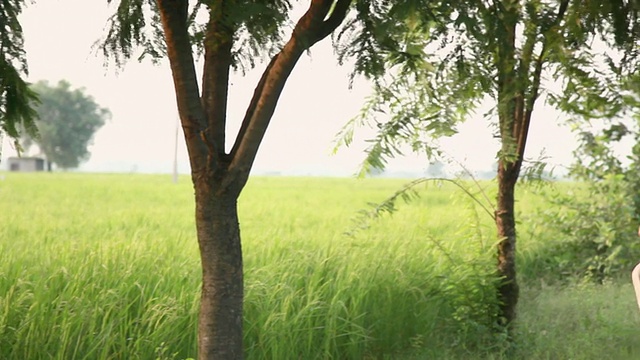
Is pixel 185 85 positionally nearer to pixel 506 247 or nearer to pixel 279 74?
pixel 279 74

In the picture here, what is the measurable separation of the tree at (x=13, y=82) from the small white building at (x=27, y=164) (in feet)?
63.8

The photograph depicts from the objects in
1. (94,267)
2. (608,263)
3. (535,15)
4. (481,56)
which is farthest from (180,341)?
(608,263)

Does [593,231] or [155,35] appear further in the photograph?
[593,231]

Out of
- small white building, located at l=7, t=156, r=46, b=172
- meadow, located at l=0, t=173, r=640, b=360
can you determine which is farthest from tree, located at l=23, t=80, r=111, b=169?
meadow, located at l=0, t=173, r=640, b=360

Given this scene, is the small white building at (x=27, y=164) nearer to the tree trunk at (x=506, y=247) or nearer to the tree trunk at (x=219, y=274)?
the tree trunk at (x=506, y=247)

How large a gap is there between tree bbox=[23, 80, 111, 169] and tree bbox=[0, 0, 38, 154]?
2303cm

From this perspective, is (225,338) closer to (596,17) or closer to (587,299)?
(596,17)

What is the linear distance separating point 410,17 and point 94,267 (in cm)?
249

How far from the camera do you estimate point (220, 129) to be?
282cm

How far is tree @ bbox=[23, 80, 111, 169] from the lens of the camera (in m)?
25.0

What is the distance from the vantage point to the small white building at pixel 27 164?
21439 mm

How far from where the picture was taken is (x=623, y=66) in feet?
10.9

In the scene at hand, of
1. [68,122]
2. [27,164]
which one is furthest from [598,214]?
[68,122]

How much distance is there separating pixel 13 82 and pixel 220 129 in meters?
0.80
